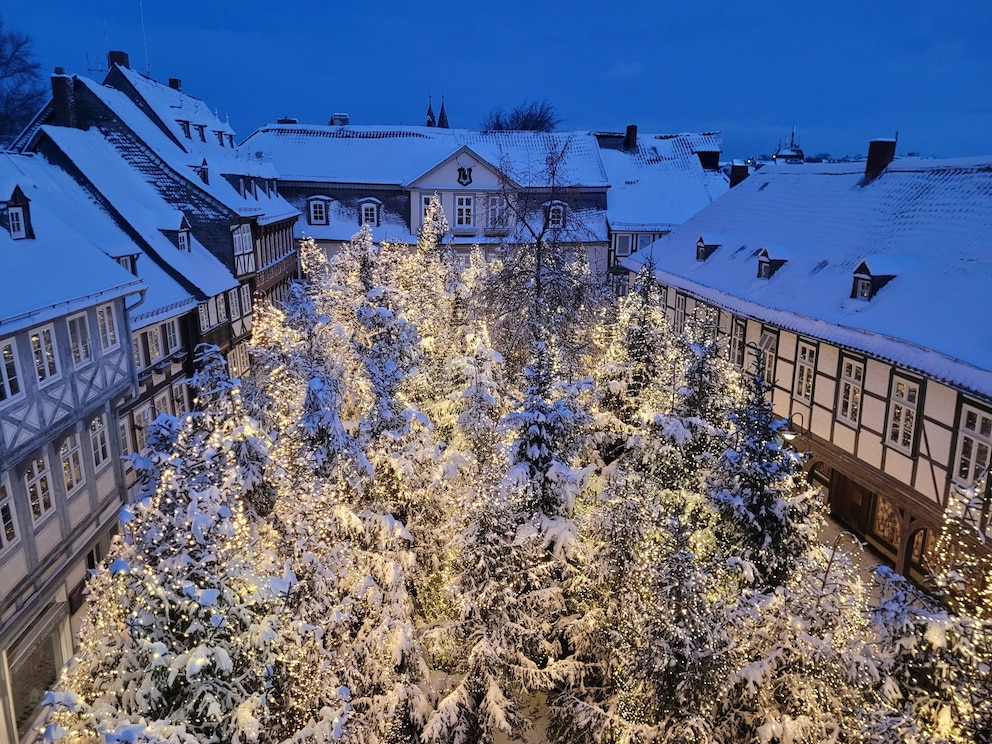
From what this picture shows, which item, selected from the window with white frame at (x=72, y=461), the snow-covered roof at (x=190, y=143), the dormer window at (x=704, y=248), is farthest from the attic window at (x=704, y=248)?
the window with white frame at (x=72, y=461)

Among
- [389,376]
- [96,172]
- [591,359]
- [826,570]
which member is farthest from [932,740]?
[96,172]

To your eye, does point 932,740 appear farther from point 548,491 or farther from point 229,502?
point 229,502

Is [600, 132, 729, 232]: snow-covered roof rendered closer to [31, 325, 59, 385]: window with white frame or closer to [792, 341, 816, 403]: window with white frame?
[792, 341, 816, 403]: window with white frame

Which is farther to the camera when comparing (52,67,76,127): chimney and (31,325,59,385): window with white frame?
(52,67,76,127): chimney

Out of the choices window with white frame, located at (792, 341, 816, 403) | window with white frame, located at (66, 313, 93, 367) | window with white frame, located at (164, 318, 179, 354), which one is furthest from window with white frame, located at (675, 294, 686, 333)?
window with white frame, located at (66, 313, 93, 367)

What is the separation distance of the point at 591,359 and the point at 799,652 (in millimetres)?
11872

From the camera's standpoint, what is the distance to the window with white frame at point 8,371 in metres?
Answer: 12.8

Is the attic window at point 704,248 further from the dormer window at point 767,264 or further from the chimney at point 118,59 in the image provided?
the chimney at point 118,59

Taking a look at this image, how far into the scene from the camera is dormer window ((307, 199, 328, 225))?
1700 inches

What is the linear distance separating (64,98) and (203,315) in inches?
390

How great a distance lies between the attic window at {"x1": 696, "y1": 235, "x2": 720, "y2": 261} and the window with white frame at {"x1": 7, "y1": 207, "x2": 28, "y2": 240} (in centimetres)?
2301

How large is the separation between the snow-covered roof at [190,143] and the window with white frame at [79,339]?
13270 mm

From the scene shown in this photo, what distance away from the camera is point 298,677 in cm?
849

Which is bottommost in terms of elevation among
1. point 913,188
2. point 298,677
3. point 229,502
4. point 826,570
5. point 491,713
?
point 491,713
